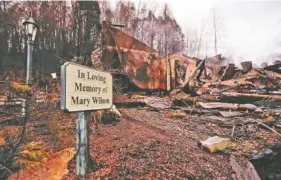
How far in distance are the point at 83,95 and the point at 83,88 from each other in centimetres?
8

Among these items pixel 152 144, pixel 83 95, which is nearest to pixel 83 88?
pixel 83 95

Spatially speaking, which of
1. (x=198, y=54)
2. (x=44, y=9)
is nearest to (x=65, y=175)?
(x=44, y=9)

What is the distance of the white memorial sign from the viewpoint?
2672 mm

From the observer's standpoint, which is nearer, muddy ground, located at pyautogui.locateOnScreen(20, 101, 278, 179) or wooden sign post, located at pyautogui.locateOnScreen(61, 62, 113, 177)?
wooden sign post, located at pyautogui.locateOnScreen(61, 62, 113, 177)

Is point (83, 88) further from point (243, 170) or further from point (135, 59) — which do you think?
point (135, 59)

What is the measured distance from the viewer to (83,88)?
296 cm

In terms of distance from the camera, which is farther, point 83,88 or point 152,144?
point 152,144

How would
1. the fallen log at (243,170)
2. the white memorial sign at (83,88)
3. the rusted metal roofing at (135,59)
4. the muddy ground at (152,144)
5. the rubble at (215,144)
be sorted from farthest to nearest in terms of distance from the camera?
1. the rusted metal roofing at (135,59)
2. the rubble at (215,144)
3. the fallen log at (243,170)
4. the muddy ground at (152,144)
5. the white memorial sign at (83,88)

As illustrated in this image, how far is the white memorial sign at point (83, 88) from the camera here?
2672 millimetres

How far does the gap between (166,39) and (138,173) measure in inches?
1577

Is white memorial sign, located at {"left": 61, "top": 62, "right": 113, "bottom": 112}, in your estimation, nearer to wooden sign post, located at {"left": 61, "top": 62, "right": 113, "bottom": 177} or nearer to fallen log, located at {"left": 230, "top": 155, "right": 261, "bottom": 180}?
wooden sign post, located at {"left": 61, "top": 62, "right": 113, "bottom": 177}

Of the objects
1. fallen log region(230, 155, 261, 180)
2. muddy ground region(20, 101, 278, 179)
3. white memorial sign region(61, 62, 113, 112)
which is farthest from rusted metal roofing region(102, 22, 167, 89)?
white memorial sign region(61, 62, 113, 112)

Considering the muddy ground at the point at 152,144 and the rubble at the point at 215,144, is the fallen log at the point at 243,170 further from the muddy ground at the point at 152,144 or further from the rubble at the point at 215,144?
the rubble at the point at 215,144

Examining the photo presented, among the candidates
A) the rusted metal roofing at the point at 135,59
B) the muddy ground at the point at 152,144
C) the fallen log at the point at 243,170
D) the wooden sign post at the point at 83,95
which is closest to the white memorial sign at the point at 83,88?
the wooden sign post at the point at 83,95
